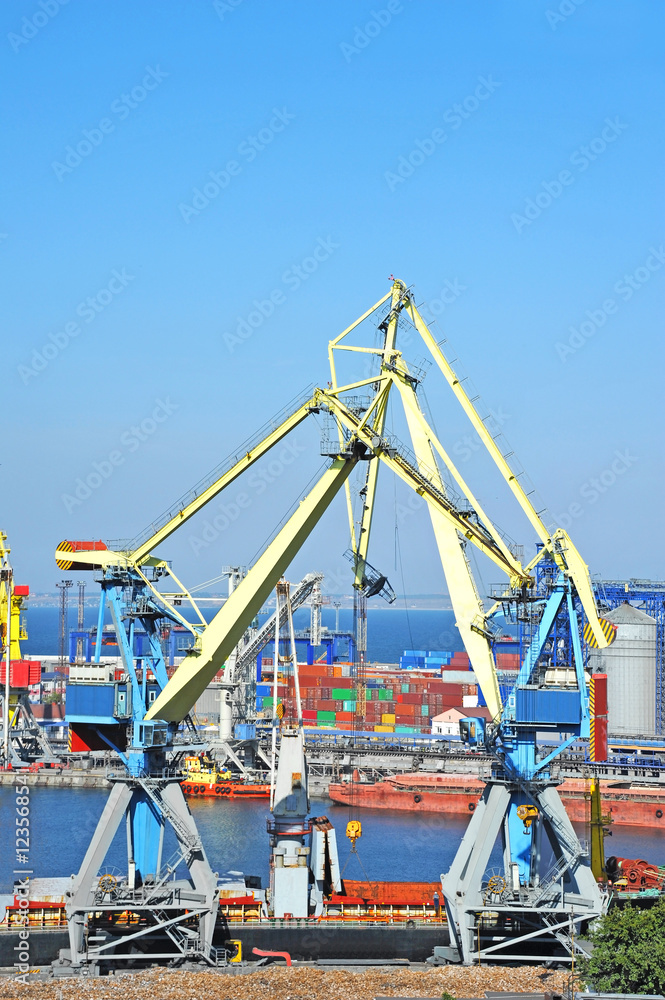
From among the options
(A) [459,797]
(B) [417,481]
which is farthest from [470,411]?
(A) [459,797]

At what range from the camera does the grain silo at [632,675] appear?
82.6 metres

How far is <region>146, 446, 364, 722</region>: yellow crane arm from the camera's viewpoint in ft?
111

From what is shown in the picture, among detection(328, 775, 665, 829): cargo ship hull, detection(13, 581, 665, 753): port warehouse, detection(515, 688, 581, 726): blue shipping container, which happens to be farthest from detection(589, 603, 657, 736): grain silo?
detection(515, 688, 581, 726): blue shipping container

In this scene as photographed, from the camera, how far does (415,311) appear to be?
→ 3784 centimetres

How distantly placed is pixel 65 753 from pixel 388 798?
22371 mm

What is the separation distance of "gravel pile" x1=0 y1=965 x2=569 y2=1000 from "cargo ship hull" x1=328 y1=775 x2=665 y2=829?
Answer: 35057 millimetres

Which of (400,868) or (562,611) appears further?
(400,868)

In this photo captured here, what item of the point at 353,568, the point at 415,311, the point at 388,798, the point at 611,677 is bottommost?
the point at 388,798

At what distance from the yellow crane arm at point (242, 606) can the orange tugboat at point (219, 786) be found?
35.1 m

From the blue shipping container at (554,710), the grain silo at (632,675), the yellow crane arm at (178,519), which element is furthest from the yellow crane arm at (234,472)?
Answer: the grain silo at (632,675)

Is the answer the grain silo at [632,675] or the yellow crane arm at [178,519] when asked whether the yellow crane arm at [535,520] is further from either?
the grain silo at [632,675]

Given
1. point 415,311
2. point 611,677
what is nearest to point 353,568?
point 415,311

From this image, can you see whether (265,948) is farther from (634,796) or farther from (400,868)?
(634,796)

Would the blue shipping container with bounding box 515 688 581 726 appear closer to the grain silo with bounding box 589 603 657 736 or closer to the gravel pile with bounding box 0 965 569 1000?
the gravel pile with bounding box 0 965 569 1000
